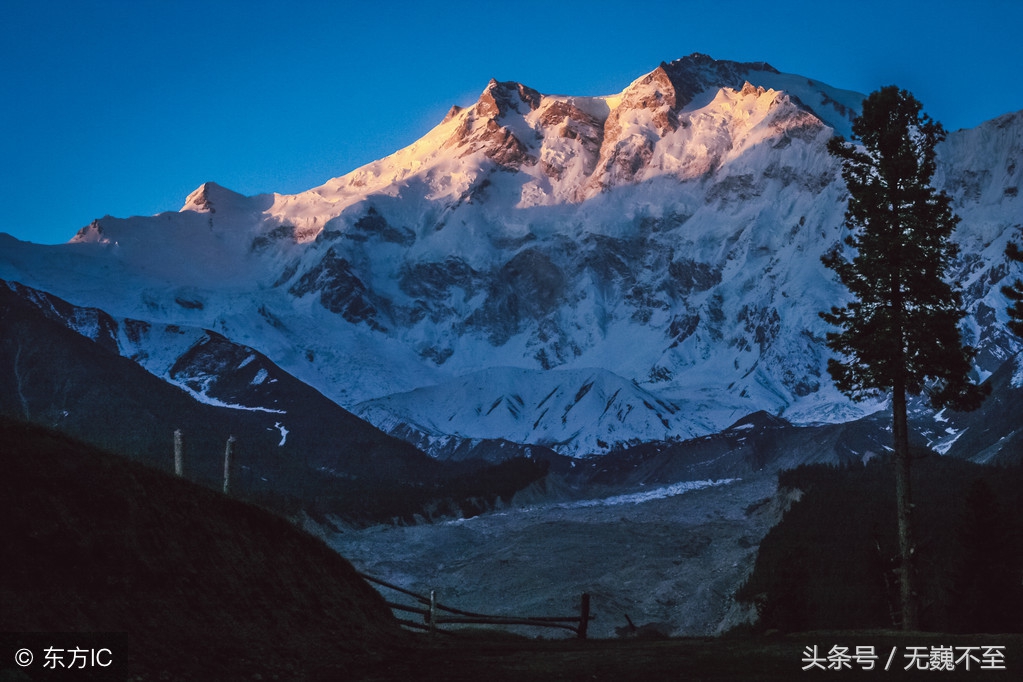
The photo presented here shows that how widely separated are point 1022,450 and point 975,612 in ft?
482

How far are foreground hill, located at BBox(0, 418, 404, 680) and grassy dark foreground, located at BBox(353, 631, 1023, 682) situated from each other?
164 centimetres

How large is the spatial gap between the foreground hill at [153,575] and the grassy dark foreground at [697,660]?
5.37 ft

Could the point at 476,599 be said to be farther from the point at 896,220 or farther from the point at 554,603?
the point at 896,220

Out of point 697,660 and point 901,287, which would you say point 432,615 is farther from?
point 901,287

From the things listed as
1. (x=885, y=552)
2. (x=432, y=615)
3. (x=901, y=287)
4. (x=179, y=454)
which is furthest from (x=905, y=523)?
(x=885, y=552)

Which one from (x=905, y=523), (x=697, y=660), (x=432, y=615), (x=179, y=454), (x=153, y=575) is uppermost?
(x=179, y=454)

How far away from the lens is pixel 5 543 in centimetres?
2014

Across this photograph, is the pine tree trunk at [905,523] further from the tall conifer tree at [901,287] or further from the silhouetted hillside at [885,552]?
the silhouetted hillside at [885,552]

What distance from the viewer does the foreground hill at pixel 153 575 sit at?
2019 centimetres

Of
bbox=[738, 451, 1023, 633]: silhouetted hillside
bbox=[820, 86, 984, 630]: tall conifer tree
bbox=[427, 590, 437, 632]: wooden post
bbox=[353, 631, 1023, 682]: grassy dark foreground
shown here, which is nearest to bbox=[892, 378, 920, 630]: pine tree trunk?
bbox=[820, 86, 984, 630]: tall conifer tree

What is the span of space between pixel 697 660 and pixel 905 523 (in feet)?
50.1

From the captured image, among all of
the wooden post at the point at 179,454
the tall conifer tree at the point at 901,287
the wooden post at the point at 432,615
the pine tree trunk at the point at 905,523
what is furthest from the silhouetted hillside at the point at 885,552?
the wooden post at the point at 179,454

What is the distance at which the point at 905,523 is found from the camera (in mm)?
36906

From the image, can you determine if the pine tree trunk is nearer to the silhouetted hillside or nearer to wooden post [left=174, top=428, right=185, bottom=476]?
the silhouetted hillside
